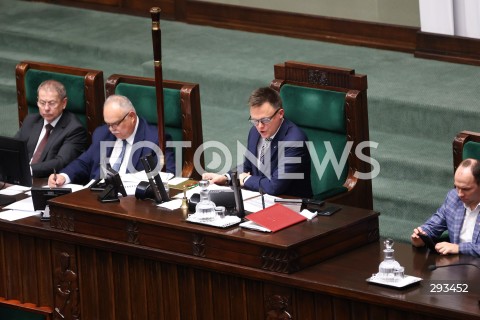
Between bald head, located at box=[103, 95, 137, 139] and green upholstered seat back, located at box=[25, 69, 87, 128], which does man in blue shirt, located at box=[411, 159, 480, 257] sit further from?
green upholstered seat back, located at box=[25, 69, 87, 128]

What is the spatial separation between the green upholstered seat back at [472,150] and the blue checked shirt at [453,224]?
0.35m

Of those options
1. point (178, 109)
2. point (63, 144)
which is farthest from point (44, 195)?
point (178, 109)

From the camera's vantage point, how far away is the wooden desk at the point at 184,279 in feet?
17.7

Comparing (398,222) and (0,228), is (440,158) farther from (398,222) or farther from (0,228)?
(0,228)

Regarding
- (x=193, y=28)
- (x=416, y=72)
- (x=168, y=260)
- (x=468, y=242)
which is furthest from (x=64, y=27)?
(x=468, y=242)

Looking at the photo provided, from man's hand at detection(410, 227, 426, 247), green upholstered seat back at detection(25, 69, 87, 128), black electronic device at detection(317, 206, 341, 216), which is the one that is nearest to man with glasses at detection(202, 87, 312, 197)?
black electronic device at detection(317, 206, 341, 216)

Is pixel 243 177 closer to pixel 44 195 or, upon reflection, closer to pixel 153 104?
pixel 153 104

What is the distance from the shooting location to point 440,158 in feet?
25.0

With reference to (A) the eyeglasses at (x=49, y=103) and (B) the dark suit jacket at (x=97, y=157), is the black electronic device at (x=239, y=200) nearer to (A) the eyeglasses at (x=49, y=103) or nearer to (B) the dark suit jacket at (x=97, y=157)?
(B) the dark suit jacket at (x=97, y=157)

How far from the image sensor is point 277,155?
21.8 feet

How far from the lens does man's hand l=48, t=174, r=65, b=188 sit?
6.99 metres

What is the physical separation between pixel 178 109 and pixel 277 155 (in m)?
0.75

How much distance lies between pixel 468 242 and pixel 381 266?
1.57 feet

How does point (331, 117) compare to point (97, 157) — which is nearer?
point (331, 117)
